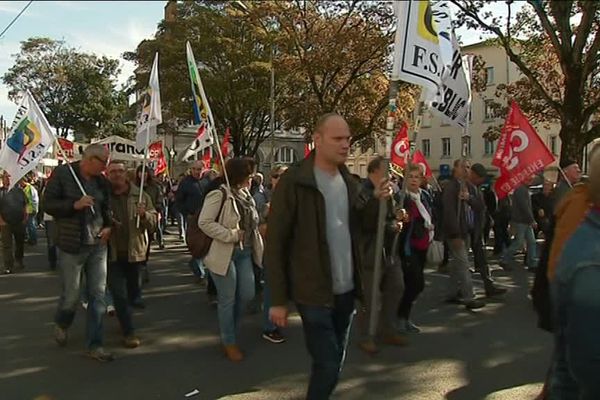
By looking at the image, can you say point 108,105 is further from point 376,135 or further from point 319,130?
point 319,130

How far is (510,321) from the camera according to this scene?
7301mm

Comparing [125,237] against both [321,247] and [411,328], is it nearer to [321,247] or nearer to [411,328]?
[411,328]

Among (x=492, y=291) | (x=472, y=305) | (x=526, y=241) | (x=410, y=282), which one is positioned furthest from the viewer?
(x=526, y=241)

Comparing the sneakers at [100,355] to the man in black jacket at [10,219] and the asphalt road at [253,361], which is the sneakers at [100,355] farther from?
the man in black jacket at [10,219]

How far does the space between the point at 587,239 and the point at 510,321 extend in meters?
4.90

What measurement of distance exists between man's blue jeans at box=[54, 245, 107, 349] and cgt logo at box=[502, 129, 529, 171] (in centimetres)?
520

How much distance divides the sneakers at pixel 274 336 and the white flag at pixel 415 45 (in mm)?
3007

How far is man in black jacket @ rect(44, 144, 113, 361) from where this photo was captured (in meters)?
5.58

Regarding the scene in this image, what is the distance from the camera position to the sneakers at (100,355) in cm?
572

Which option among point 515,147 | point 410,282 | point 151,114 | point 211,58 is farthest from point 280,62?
point 410,282

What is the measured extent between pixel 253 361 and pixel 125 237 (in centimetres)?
189

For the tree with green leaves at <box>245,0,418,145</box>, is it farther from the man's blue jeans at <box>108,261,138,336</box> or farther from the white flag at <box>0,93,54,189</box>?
the man's blue jeans at <box>108,261,138,336</box>

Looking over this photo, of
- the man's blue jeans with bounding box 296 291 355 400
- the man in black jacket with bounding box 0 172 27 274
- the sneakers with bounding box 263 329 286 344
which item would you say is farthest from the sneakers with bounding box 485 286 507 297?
the man in black jacket with bounding box 0 172 27 274

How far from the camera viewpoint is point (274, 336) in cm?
645
